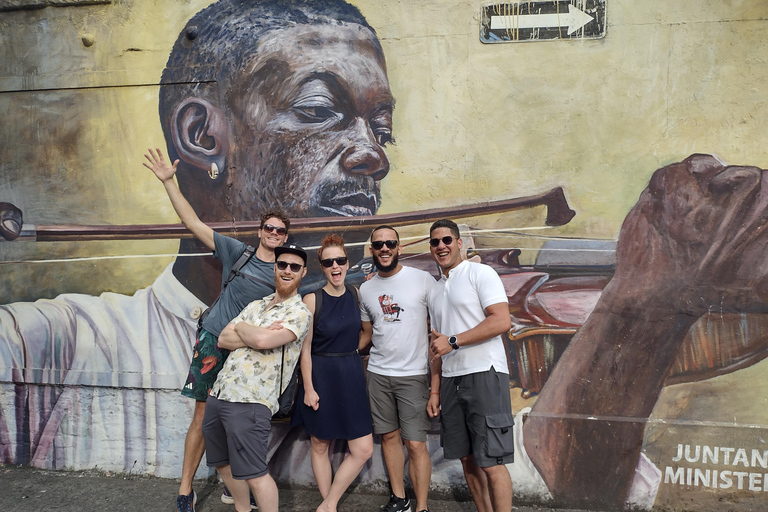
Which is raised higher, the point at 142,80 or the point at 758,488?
the point at 142,80

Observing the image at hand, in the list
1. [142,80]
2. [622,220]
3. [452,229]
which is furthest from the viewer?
[142,80]

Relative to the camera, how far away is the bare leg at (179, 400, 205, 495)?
11.6 ft

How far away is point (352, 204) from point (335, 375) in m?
1.33

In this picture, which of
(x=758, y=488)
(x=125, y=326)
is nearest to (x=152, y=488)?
(x=125, y=326)

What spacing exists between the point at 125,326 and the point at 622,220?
12.2ft

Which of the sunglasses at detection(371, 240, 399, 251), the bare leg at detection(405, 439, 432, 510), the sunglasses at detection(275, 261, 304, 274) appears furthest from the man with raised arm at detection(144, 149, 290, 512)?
the bare leg at detection(405, 439, 432, 510)

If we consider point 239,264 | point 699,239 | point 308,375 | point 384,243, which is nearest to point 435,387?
point 308,375

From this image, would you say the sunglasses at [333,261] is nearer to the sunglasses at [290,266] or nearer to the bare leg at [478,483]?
the sunglasses at [290,266]

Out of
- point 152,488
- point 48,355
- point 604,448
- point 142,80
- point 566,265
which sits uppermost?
point 142,80

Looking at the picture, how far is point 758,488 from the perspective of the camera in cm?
347

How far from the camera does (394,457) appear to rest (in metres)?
3.46

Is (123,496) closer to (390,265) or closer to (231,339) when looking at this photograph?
(231,339)

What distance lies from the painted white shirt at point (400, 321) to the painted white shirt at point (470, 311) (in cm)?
22

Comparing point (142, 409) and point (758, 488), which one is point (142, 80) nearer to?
point (142, 409)
